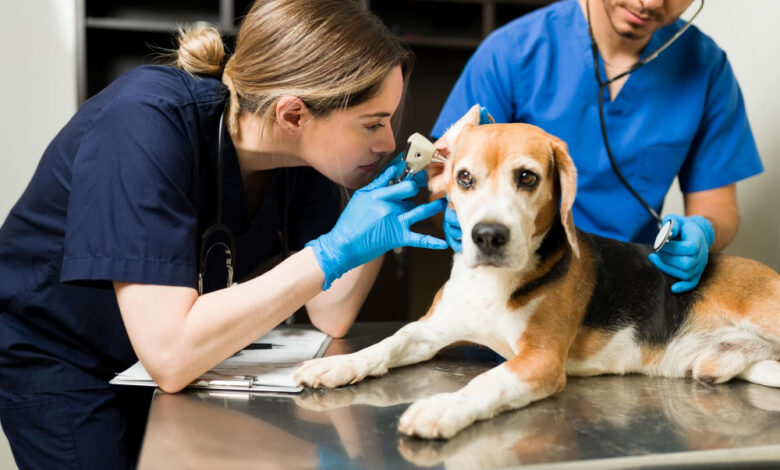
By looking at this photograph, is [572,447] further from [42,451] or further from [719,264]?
[42,451]

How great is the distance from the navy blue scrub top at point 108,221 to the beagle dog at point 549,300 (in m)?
0.35

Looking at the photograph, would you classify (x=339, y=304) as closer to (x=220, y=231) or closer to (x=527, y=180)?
(x=220, y=231)

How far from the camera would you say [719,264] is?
1.42 m

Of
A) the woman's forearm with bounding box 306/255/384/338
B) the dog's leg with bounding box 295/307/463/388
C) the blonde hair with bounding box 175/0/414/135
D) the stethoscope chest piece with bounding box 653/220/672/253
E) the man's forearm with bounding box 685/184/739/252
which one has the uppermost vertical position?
the blonde hair with bounding box 175/0/414/135

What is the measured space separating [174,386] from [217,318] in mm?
135

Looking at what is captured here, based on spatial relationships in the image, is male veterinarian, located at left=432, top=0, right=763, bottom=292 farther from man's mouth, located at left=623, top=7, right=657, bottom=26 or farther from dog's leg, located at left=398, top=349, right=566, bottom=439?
dog's leg, located at left=398, top=349, right=566, bottom=439

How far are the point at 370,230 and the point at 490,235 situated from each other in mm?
242

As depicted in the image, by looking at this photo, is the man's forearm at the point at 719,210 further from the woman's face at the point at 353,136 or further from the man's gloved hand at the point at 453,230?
the woman's face at the point at 353,136

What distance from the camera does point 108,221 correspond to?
110 cm

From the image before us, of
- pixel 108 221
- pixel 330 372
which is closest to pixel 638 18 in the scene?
pixel 330 372

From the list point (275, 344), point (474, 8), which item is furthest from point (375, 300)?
point (275, 344)

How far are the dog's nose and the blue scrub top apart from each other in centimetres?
69

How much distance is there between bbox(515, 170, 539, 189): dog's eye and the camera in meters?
1.20

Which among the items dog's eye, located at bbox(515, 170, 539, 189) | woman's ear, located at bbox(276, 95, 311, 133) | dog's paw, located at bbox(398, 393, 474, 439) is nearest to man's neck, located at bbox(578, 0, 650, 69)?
dog's eye, located at bbox(515, 170, 539, 189)
